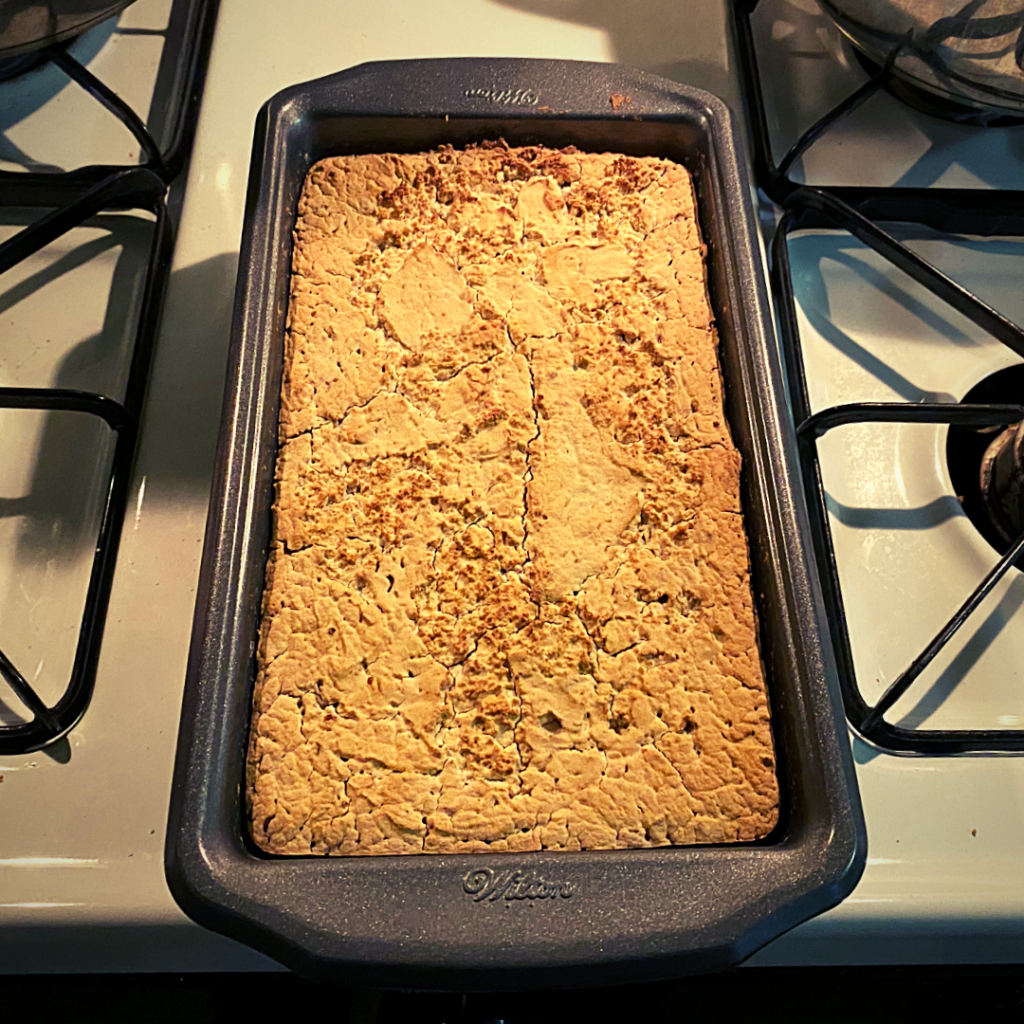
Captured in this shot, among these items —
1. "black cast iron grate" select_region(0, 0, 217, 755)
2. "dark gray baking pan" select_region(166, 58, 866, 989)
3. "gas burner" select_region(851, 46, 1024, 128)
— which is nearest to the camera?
"dark gray baking pan" select_region(166, 58, 866, 989)

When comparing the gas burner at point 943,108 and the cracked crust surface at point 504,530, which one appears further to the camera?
the gas burner at point 943,108

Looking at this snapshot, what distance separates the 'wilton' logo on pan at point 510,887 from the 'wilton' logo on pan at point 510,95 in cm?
63

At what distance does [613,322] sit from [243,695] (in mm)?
421

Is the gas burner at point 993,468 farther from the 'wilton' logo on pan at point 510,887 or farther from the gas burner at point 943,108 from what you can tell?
the 'wilton' logo on pan at point 510,887

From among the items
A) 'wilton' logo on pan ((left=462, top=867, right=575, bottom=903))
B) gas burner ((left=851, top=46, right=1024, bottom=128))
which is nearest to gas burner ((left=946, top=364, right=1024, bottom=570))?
gas burner ((left=851, top=46, right=1024, bottom=128))

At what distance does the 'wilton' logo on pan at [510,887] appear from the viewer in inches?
→ 19.4

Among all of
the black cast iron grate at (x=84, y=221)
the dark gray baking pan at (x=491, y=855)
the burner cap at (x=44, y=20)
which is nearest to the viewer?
the dark gray baking pan at (x=491, y=855)

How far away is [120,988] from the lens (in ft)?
1.96

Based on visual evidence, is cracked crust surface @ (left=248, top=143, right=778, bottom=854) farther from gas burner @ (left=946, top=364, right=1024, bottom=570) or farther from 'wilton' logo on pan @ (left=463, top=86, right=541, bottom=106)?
gas burner @ (left=946, top=364, right=1024, bottom=570)

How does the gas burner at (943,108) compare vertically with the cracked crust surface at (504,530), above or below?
above

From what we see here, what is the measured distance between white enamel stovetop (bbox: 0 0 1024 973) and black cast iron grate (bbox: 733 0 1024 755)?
0.08 ft

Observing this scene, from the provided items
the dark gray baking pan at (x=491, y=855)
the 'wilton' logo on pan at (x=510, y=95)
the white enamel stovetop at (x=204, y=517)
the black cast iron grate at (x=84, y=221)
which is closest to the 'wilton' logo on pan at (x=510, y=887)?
the dark gray baking pan at (x=491, y=855)

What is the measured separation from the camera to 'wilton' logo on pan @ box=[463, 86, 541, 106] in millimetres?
757

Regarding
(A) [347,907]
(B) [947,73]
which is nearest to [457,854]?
(A) [347,907]
